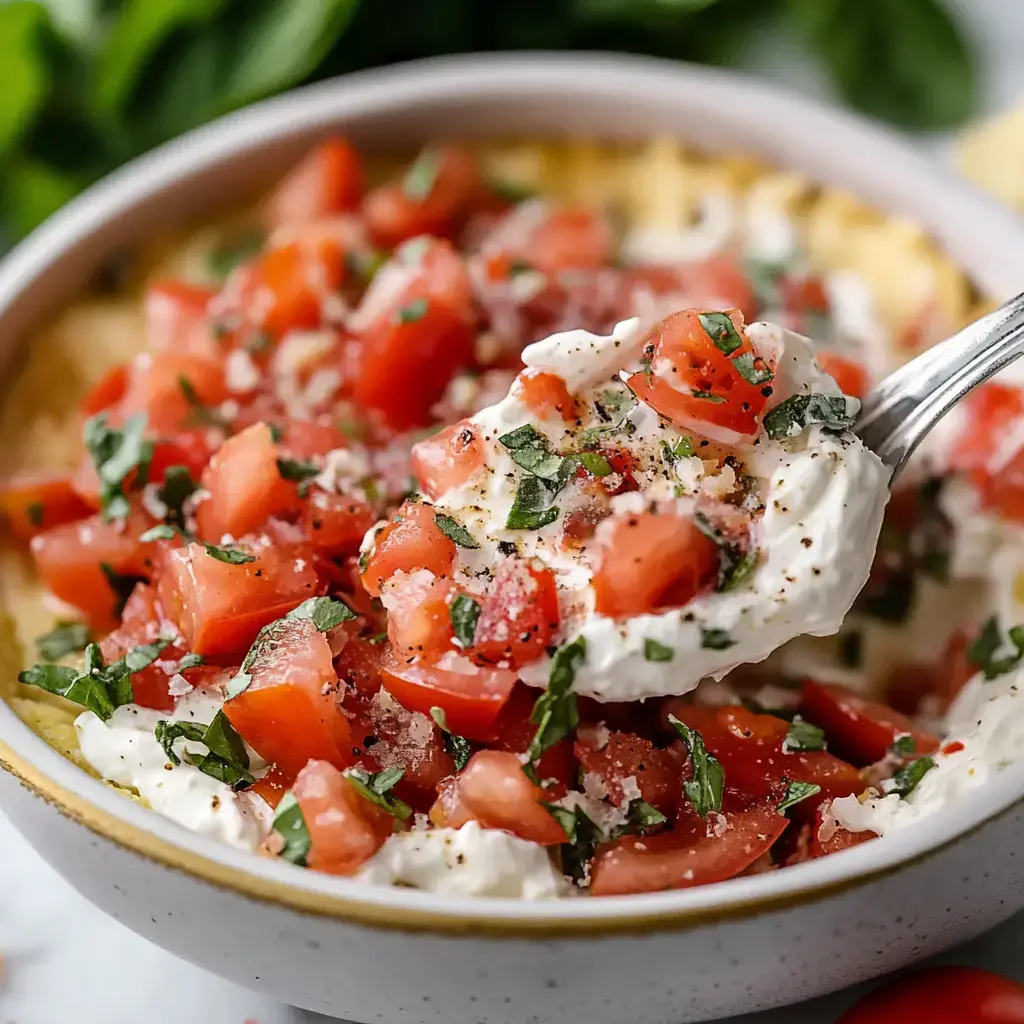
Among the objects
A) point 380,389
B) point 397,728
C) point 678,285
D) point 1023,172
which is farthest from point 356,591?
point 1023,172

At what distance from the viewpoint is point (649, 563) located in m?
2.22

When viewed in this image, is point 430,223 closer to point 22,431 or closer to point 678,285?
point 678,285

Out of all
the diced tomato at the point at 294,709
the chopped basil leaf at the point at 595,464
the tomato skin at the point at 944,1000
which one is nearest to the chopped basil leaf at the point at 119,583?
the diced tomato at the point at 294,709

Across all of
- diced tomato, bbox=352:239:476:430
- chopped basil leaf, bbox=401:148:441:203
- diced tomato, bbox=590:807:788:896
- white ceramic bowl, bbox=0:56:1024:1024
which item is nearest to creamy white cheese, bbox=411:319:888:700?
diced tomato, bbox=590:807:788:896

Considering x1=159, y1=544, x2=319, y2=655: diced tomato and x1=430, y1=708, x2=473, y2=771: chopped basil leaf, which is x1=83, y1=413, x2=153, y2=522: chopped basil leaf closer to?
x1=159, y1=544, x2=319, y2=655: diced tomato

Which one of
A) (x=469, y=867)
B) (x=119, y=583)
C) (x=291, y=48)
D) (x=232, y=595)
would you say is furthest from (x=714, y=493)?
(x=291, y=48)

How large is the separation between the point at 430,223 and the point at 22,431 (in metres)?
1.15

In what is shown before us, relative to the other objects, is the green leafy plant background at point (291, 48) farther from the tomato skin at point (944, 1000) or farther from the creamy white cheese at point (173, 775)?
the tomato skin at point (944, 1000)

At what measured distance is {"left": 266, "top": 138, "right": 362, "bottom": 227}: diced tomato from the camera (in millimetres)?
3535

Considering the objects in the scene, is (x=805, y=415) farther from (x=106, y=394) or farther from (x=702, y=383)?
(x=106, y=394)

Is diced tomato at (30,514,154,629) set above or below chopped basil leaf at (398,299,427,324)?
below

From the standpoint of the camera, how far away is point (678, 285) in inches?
131

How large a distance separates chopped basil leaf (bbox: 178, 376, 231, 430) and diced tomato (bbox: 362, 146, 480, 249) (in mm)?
743

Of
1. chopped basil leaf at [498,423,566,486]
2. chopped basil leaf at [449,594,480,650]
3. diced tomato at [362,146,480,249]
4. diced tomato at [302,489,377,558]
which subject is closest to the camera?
chopped basil leaf at [449,594,480,650]
